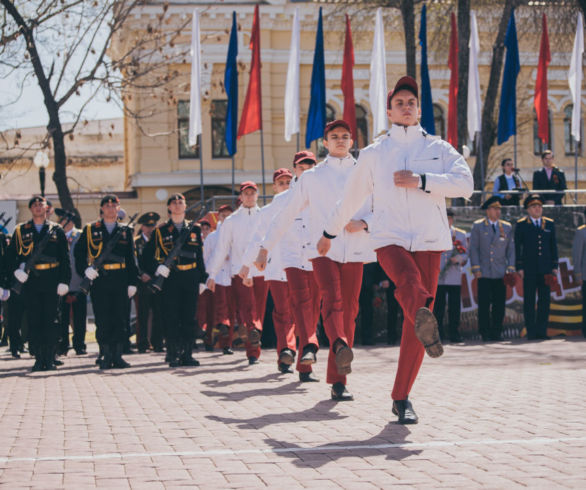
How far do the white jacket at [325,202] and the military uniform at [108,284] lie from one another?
391 cm

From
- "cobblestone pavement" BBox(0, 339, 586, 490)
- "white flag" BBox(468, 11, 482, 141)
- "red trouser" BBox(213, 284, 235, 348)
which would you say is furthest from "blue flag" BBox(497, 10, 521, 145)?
"cobblestone pavement" BBox(0, 339, 586, 490)

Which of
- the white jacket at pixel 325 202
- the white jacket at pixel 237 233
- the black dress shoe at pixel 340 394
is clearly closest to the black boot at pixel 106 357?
the white jacket at pixel 237 233

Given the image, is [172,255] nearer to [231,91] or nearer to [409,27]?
→ [231,91]

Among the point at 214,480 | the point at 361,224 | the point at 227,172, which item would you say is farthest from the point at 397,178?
the point at 227,172

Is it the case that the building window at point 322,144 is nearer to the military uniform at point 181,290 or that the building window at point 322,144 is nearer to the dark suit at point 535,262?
the dark suit at point 535,262

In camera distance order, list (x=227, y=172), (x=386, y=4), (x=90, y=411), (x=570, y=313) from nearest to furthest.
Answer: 1. (x=90, y=411)
2. (x=570, y=313)
3. (x=386, y=4)
4. (x=227, y=172)

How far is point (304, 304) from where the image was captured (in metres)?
9.59

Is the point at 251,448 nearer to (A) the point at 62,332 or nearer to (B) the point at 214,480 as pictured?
(B) the point at 214,480

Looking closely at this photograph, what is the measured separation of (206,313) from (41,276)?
402 cm

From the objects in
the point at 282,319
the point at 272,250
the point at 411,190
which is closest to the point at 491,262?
the point at 272,250

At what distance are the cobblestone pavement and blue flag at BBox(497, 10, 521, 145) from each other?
10.6 meters

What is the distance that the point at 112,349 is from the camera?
12.6 meters

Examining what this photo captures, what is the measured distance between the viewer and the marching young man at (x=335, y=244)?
27.3ft

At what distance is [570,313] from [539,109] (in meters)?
6.75
